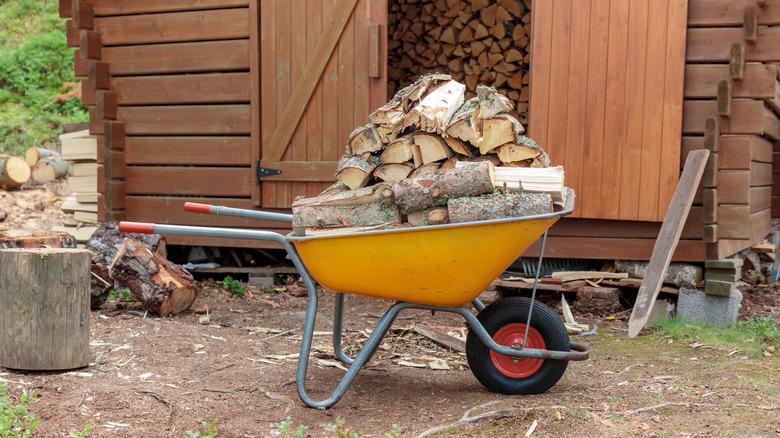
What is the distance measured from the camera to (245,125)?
6.06m

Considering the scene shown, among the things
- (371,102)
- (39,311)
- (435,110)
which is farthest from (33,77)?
(435,110)

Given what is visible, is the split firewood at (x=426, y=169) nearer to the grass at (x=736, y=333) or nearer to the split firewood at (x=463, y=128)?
the split firewood at (x=463, y=128)

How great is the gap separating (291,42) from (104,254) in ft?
→ 6.71

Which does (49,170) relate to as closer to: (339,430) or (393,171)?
(393,171)

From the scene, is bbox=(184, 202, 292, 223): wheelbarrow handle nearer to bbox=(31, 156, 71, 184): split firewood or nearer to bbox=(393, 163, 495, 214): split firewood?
bbox=(393, 163, 495, 214): split firewood

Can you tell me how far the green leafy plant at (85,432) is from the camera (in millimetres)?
2696

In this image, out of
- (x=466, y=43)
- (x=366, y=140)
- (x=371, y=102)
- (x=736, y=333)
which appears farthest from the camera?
(x=466, y=43)

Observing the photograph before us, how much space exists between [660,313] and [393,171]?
2.64 m

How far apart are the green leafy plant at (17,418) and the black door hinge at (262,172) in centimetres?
299

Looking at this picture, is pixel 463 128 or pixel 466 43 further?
pixel 466 43

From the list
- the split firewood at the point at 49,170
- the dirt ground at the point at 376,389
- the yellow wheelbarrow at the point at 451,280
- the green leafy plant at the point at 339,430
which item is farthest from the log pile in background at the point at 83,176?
the green leafy plant at the point at 339,430

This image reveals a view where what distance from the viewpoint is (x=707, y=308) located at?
517cm

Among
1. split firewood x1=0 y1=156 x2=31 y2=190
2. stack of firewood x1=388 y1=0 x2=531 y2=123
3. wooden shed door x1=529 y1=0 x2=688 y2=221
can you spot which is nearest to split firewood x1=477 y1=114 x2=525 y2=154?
wooden shed door x1=529 y1=0 x2=688 y2=221

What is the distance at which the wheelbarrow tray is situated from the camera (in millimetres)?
3062
